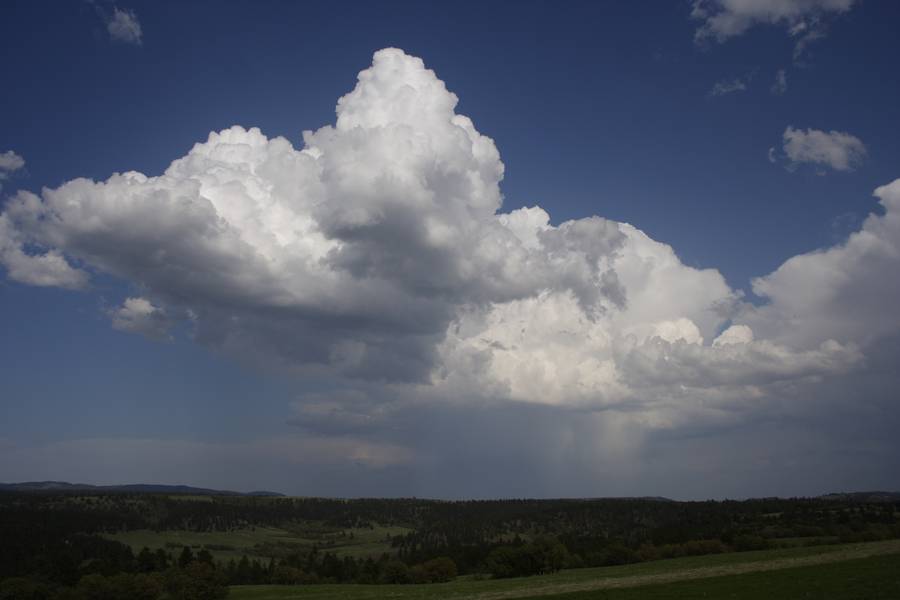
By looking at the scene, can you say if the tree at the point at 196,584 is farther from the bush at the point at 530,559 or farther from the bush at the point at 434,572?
the bush at the point at 530,559

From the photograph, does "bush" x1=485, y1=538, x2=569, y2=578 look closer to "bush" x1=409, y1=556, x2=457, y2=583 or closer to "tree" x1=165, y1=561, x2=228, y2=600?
"bush" x1=409, y1=556, x2=457, y2=583

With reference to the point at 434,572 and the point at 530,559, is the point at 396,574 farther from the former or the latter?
the point at 530,559

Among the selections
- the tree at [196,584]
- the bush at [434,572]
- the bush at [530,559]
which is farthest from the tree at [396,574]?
the tree at [196,584]

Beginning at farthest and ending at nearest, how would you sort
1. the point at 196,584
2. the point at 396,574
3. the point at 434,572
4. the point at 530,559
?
1. the point at 434,572
2. the point at 396,574
3. the point at 530,559
4. the point at 196,584

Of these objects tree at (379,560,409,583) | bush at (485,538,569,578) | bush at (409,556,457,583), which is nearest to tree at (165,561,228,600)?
tree at (379,560,409,583)

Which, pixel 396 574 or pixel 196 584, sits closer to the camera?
pixel 196 584

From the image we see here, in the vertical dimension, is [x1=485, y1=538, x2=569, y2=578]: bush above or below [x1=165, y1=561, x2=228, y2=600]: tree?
above

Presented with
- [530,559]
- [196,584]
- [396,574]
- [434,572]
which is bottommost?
[396,574]

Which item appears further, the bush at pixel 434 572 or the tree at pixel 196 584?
the bush at pixel 434 572

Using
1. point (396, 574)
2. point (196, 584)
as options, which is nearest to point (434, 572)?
point (396, 574)

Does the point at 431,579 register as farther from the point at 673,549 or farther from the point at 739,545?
the point at 739,545

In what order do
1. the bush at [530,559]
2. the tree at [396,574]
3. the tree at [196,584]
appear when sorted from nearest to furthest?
the tree at [196,584] → the bush at [530,559] → the tree at [396,574]

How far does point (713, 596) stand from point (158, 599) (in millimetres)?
108919

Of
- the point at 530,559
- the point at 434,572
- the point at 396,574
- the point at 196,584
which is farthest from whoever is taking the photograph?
the point at 434,572
